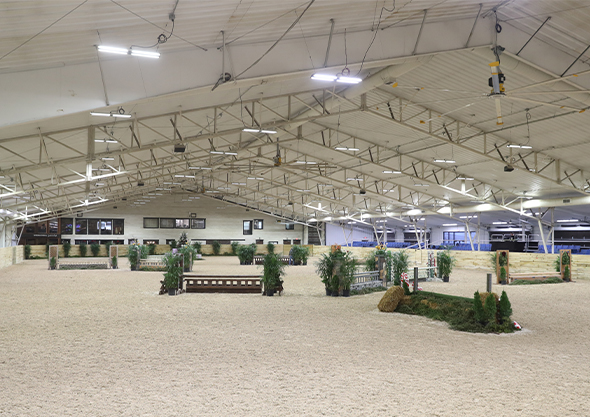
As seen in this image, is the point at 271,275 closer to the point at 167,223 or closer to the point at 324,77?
the point at 324,77

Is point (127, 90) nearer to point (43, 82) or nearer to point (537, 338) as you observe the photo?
point (43, 82)

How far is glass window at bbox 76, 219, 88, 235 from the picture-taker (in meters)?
41.8

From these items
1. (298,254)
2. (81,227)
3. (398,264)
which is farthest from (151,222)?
(398,264)

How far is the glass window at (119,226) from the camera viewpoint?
140 ft

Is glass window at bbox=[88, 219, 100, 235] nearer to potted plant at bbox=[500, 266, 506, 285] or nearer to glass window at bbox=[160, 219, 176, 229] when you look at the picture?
glass window at bbox=[160, 219, 176, 229]

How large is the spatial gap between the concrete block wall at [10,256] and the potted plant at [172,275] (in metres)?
16.7

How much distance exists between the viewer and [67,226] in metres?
41.4

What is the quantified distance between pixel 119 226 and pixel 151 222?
288 cm

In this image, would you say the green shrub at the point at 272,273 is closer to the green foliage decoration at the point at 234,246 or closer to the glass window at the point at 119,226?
→ the green foliage decoration at the point at 234,246

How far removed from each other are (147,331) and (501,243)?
2390 cm

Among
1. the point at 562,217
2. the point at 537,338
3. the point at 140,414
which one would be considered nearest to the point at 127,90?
the point at 140,414

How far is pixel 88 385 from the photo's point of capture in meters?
4.92

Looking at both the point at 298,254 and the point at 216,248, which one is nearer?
the point at 298,254

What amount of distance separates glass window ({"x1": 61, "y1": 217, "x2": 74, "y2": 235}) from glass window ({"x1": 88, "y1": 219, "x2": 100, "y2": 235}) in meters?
1.43
